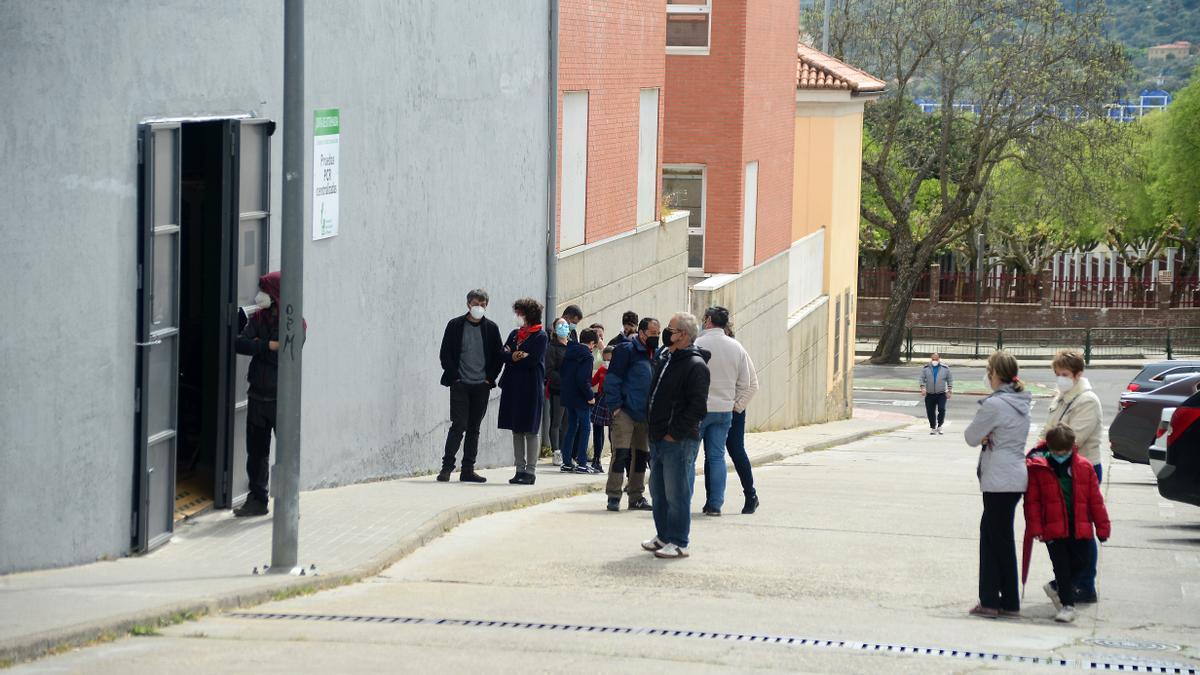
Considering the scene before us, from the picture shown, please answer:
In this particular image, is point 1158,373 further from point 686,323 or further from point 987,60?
point 987,60

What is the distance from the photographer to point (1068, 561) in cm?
941

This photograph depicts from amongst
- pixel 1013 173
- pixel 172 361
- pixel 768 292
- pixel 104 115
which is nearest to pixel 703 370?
pixel 172 361

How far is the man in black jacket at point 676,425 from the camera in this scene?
431 inches

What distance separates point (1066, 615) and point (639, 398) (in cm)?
425

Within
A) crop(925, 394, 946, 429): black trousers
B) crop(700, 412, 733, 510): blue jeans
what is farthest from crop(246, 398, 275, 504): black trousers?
crop(925, 394, 946, 429): black trousers

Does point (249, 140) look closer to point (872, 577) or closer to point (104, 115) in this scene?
point (104, 115)

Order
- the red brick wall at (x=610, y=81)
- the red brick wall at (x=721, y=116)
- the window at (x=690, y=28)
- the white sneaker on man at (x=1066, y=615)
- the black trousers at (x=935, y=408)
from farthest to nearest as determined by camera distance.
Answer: the black trousers at (x=935, y=408), the window at (x=690, y=28), the red brick wall at (x=721, y=116), the red brick wall at (x=610, y=81), the white sneaker on man at (x=1066, y=615)

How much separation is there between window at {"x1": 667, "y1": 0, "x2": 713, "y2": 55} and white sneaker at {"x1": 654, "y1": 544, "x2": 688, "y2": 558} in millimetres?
18192

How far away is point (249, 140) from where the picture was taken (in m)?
11.5

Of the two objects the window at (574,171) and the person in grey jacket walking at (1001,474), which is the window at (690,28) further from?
the person in grey jacket walking at (1001,474)

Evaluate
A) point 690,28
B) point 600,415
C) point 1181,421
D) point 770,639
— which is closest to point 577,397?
point 600,415

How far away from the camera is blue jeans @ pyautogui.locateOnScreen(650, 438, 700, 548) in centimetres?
1097

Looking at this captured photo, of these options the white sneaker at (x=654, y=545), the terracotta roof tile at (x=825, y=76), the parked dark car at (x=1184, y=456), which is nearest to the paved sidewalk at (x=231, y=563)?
the white sneaker at (x=654, y=545)

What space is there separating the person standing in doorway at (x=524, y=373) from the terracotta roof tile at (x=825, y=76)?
22895 millimetres
